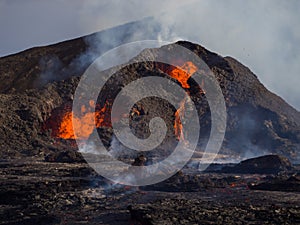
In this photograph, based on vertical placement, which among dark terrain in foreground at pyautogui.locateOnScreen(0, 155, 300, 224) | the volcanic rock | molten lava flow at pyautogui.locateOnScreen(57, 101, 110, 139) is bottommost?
dark terrain in foreground at pyautogui.locateOnScreen(0, 155, 300, 224)

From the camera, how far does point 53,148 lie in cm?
3909

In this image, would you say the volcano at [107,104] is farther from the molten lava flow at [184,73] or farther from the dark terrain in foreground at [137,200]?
the dark terrain in foreground at [137,200]

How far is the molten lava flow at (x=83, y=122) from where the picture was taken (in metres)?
44.5

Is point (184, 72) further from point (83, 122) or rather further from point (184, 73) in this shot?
point (83, 122)

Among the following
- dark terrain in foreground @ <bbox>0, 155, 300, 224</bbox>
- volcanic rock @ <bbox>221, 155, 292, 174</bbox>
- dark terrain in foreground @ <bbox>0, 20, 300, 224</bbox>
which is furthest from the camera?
volcanic rock @ <bbox>221, 155, 292, 174</bbox>

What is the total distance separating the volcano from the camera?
41.6 m

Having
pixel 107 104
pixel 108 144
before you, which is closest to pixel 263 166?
pixel 108 144

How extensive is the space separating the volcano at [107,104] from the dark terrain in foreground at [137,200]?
13.9m

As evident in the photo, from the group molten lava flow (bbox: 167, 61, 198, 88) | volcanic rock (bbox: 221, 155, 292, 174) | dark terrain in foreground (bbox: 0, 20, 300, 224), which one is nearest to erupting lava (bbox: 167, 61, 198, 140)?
molten lava flow (bbox: 167, 61, 198, 88)

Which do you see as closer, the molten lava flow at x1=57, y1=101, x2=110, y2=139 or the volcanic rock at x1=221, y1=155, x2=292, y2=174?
the volcanic rock at x1=221, y1=155, x2=292, y2=174

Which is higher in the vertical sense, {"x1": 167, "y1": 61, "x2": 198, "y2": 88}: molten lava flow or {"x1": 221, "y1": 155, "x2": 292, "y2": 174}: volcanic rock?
{"x1": 167, "y1": 61, "x2": 198, "y2": 88}: molten lava flow

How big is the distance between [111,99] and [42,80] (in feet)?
33.1

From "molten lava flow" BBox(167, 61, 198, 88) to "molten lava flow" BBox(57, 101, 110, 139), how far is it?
12.1 metres

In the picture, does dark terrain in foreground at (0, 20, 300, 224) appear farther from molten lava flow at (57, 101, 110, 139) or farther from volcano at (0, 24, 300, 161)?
molten lava flow at (57, 101, 110, 139)
